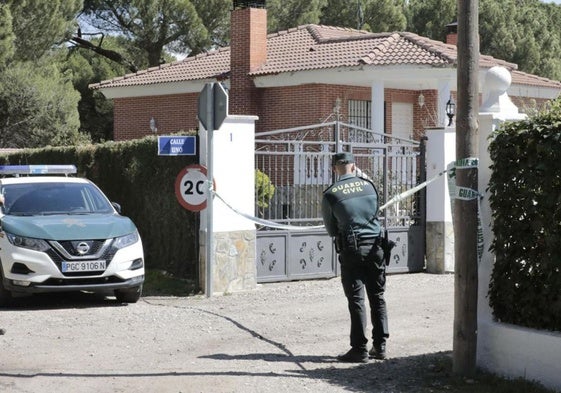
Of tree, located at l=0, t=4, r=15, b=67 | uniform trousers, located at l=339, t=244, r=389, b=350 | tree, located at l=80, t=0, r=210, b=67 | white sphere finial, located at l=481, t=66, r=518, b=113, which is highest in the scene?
tree, located at l=80, t=0, r=210, b=67

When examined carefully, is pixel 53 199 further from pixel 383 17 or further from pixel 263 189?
pixel 383 17

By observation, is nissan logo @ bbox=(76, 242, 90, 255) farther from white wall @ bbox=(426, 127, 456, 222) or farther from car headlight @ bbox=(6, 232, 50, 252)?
white wall @ bbox=(426, 127, 456, 222)

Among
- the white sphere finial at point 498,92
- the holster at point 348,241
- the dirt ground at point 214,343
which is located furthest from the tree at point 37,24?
the white sphere finial at point 498,92

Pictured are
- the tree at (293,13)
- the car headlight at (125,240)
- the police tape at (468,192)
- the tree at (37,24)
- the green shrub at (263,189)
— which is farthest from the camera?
the tree at (293,13)

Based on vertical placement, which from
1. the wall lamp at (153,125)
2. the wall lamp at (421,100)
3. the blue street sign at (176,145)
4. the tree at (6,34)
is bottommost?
the blue street sign at (176,145)

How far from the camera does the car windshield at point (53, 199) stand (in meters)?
12.6

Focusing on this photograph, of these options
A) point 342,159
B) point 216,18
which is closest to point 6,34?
point 216,18

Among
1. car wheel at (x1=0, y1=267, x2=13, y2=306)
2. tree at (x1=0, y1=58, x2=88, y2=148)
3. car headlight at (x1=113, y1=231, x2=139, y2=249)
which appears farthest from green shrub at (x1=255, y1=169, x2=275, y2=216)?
tree at (x1=0, y1=58, x2=88, y2=148)

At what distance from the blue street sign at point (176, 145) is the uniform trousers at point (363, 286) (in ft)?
15.5

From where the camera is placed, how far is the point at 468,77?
7922 mm

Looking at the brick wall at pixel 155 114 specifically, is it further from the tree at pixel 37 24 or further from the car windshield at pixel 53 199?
the car windshield at pixel 53 199

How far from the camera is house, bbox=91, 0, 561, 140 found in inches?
1017

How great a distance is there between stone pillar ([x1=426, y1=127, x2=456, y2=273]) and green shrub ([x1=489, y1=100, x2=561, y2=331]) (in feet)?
23.8

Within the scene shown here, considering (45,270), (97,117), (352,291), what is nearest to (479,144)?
(352,291)
